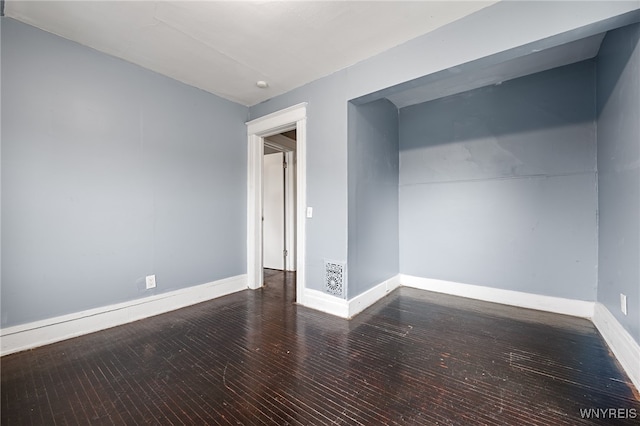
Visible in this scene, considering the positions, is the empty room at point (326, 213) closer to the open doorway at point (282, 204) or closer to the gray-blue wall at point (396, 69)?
the gray-blue wall at point (396, 69)

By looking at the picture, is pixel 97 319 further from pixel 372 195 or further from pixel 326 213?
pixel 372 195

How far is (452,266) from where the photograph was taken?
3416 millimetres

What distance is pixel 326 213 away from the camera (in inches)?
114

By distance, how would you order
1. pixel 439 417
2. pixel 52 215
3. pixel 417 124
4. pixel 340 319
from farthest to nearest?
pixel 417 124, pixel 340 319, pixel 52 215, pixel 439 417

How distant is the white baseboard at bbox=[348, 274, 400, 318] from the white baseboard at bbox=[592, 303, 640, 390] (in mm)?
2009

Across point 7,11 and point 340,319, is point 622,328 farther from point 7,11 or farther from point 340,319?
point 7,11

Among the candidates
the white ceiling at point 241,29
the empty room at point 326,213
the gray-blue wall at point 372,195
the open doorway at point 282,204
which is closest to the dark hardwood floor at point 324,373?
the empty room at point 326,213

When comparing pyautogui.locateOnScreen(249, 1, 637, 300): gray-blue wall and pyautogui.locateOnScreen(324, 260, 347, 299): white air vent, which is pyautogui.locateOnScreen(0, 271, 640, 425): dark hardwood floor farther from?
pyautogui.locateOnScreen(249, 1, 637, 300): gray-blue wall

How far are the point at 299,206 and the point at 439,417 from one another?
233 cm

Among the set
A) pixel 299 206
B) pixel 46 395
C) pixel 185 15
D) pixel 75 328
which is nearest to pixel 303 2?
pixel 185 15

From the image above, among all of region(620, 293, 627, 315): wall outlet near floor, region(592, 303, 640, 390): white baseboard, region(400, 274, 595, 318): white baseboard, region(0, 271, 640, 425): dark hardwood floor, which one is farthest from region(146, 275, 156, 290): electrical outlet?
region(620, 293, 627, 315): wall outlet near floor

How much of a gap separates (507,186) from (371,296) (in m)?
2.14

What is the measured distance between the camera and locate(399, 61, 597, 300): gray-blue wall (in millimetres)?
2682

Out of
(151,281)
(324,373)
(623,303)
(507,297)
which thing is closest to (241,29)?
(151,281)
